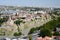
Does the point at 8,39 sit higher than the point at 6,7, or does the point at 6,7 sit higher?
the point at 8,39

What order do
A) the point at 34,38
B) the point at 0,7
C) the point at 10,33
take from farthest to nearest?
the point at 0,7 < the point at 10,33 < the point at 34,38

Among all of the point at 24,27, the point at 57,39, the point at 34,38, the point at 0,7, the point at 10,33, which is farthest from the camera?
the point at 0,7

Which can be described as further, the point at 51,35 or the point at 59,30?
the point at 59,30

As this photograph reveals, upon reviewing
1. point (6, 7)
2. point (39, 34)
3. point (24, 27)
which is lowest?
point (6, 7)

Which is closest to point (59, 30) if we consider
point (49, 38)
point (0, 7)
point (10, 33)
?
point (49, 38)

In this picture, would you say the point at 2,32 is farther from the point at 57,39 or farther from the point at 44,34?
the point at 57,39

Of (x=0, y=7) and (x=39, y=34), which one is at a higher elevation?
(x=39, y=34)

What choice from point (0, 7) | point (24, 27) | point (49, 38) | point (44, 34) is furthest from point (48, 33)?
point (0, 7)

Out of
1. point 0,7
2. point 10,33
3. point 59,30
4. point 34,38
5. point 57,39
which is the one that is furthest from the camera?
point 0,7

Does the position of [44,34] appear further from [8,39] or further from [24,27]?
[24,27]
